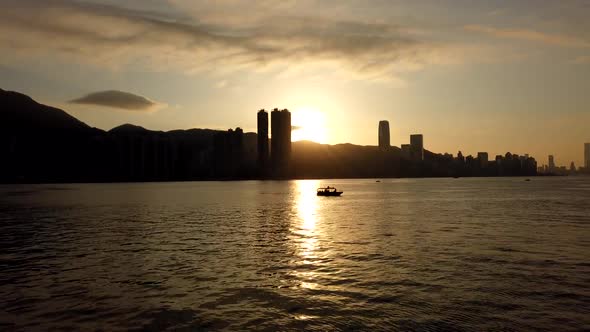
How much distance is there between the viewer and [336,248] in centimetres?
4828

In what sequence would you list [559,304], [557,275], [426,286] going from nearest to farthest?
[559,304] < [426,286] < [557,275]

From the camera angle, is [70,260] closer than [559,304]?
No

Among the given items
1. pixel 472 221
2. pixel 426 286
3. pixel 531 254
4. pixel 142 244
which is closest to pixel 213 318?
pixel 426 286

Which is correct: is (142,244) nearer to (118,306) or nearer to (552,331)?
(118,306)

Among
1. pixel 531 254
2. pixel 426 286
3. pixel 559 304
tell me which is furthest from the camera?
pixel 531 254

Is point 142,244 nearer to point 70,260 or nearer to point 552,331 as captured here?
point 70,260

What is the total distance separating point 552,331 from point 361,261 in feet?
64.8

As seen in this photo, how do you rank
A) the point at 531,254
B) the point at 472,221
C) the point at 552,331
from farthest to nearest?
1. the point at 472,221
2. the point at 531,254
3. the point at 552,331

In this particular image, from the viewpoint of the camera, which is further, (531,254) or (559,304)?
(531,254)

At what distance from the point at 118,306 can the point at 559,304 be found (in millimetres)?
27093

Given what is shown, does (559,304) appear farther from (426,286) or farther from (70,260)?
(70,260)

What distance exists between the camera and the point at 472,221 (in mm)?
75812

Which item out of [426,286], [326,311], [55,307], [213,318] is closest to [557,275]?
[426,286]

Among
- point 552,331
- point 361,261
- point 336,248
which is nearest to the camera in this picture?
point 552,331
